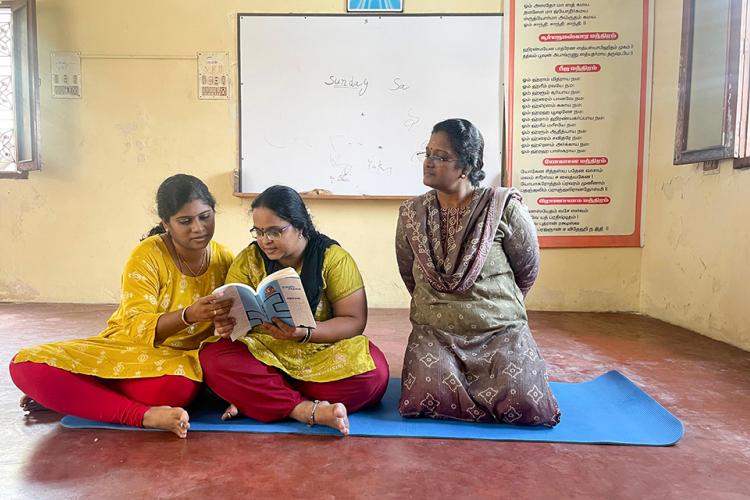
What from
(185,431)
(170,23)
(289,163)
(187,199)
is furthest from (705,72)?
(170,23)

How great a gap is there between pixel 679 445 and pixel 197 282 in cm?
179

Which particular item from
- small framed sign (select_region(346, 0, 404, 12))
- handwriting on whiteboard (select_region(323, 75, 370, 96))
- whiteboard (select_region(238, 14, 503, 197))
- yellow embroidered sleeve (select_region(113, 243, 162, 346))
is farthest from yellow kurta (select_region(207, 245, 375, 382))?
small framed sign (select_region(346, 0, 404, 12))

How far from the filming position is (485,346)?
1993 millimetres

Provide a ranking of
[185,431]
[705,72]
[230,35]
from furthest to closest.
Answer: [230,35] < [705,72] < [185,431]

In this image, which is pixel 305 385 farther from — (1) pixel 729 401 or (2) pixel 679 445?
(1) pixel 729 401

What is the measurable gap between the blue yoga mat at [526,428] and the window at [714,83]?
1916 millimetres

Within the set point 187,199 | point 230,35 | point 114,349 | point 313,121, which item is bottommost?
point 114,349

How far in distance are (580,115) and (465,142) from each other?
9.34 feet

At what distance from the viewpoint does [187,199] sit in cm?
191

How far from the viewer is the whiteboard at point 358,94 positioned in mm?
4391

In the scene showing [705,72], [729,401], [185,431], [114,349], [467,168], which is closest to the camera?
[185,431]

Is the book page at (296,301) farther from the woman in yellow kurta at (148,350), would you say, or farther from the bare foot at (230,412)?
the bare foot at (230,412)

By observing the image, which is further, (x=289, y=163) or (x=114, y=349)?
(x=289, y=163)

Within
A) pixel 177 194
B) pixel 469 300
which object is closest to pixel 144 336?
pixel 177 194
